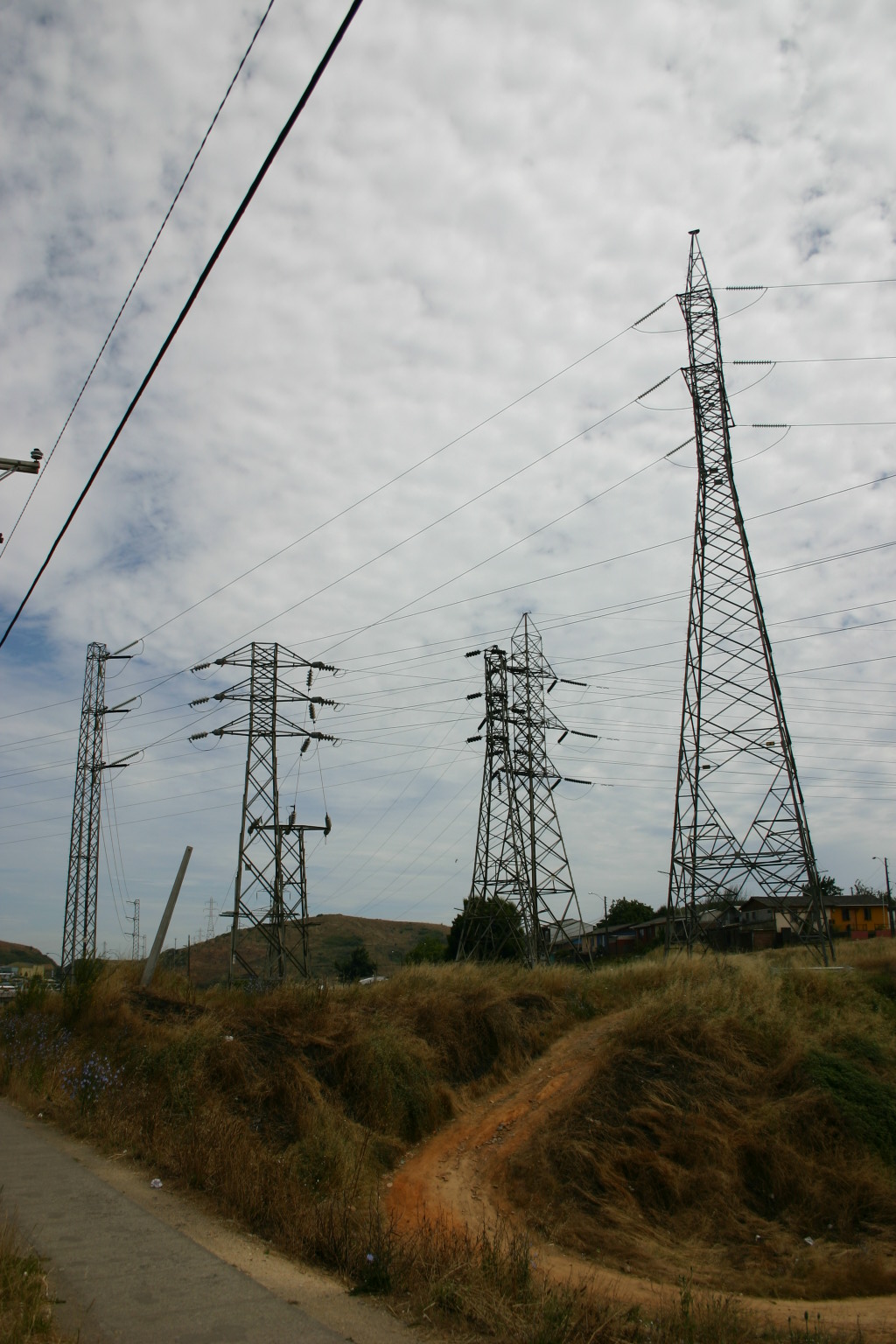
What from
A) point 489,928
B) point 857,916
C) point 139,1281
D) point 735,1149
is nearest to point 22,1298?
point 139,1281

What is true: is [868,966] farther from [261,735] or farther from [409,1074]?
[261,735]

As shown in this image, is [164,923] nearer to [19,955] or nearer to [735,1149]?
[735,1149]

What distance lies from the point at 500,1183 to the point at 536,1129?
169 centimetres

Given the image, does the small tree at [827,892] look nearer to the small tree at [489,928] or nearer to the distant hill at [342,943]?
the small tree at [489,928]

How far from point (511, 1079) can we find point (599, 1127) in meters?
4.84

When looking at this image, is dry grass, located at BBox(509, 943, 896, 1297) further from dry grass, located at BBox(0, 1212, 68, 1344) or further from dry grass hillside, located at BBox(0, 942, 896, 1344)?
dry grass, located at BBox(0, 1212, 68, 1344)

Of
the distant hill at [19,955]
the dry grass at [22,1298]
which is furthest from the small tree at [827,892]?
the distant hill at [19,955]

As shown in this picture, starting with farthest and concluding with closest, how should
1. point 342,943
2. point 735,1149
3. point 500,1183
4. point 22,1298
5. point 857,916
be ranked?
point 342,943 → point 857,916 → point 500,1183 → point 735,1149 → point 22,1298

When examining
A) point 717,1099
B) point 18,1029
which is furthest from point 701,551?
point 18,1029

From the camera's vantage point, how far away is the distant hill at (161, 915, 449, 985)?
9338cm

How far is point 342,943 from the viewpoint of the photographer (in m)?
120

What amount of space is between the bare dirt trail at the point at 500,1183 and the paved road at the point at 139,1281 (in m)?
3.08

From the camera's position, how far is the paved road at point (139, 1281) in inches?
215

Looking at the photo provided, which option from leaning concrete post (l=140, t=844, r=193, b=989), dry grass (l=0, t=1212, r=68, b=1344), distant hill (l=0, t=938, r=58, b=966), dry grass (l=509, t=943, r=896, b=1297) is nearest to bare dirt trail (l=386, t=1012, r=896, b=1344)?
dry grass (l=509, t=943, r=896, b=1297)
